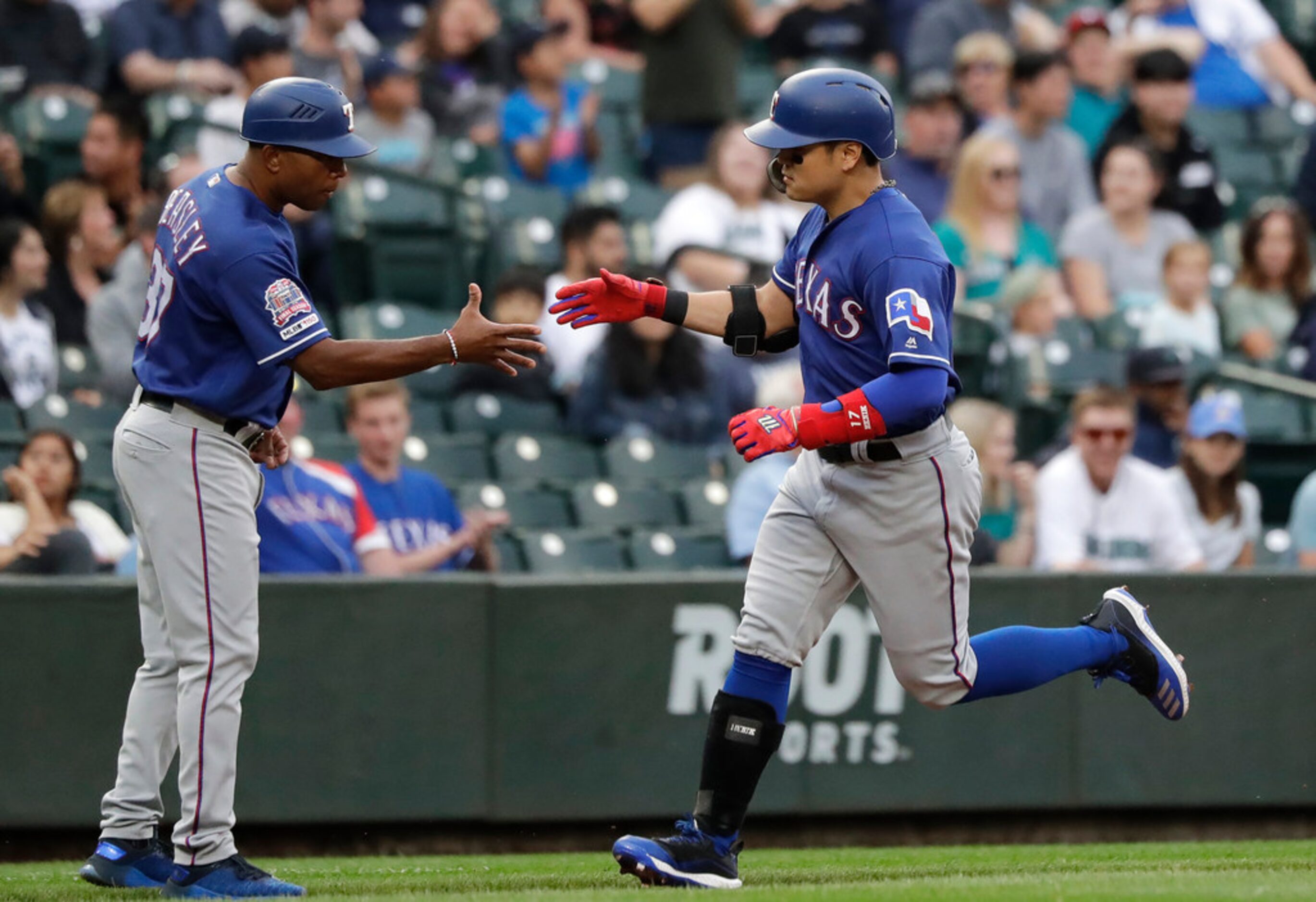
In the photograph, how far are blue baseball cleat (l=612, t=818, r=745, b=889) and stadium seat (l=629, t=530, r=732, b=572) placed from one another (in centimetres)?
307

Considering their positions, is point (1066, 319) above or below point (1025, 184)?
below

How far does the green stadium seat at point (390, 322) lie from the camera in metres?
9.17

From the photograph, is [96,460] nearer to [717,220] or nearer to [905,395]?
[717,220]

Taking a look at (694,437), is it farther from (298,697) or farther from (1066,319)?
(298,697)

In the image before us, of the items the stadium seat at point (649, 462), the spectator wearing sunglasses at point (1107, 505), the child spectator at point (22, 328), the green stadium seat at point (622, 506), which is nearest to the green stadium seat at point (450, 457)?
the green stadium seat at point (622, 506)

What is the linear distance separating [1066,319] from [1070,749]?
332 cm

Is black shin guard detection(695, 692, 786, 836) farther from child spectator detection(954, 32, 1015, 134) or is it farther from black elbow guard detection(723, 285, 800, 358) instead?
child spectator detection(954, 32, 1015, 134)

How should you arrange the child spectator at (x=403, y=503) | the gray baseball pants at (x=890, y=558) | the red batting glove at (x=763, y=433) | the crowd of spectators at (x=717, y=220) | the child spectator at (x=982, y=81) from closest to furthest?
the red batting glove at (x=763, y=433)
the gray baseball pants at (x=890, y=558)
the child spectator at (x=403, y=503)
the crowd of spectators at (x=717, y=220)
the child spectator at (x=982, y=81)

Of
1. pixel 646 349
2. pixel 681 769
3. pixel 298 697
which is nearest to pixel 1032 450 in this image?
pixel 646 349

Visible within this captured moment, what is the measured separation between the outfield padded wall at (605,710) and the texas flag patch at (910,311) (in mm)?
2326

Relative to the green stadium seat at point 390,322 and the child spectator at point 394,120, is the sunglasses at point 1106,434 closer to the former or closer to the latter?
the green stadium seat at point 390,322

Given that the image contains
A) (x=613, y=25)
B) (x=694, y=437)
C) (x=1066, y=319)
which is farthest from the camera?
(x=613, y=25)

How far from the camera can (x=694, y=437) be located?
29.6 feet

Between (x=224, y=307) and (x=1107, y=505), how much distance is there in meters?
4.02
